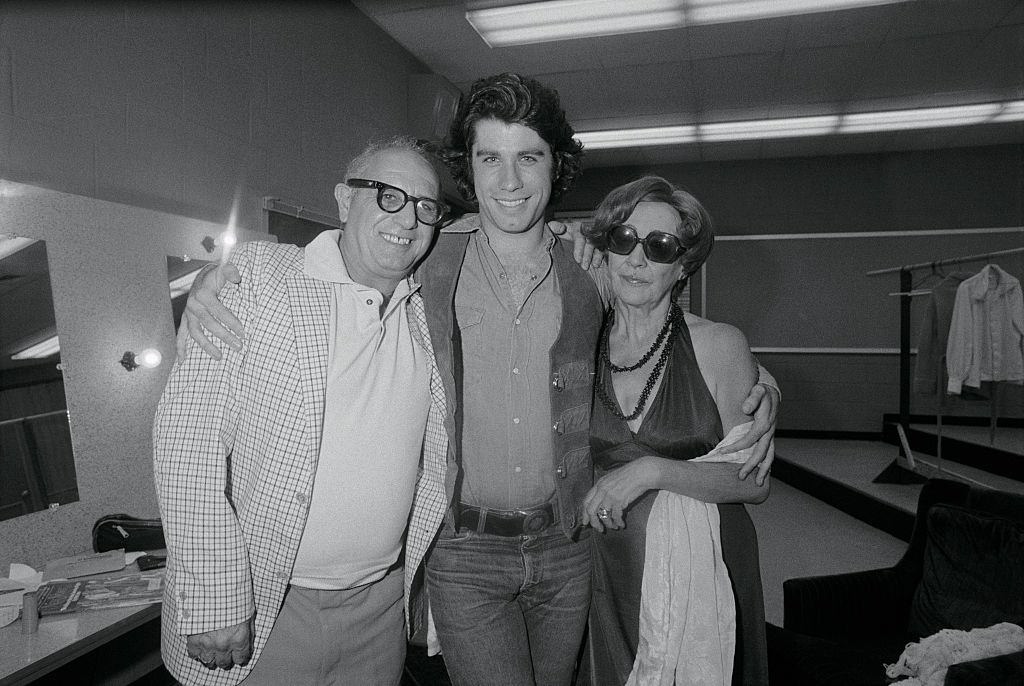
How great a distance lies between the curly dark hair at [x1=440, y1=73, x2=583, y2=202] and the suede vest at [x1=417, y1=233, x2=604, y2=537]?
8.1 inches

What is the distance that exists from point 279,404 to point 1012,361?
6.23 meters

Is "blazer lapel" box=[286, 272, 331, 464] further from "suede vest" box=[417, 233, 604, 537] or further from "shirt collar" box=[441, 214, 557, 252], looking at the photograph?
"shirt collar" box=[441, 214, 557, 252]

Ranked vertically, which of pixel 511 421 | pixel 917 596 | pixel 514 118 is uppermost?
pixel 514 118

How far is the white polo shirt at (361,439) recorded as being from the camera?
1.42m

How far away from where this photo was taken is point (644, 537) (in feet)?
5.34

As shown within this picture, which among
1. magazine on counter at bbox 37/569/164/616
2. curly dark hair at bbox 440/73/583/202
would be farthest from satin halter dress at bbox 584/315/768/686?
magazine on counter at bbox 37/569/164/616

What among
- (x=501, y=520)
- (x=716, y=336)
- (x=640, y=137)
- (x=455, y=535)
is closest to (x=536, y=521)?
(x=501, y=520)

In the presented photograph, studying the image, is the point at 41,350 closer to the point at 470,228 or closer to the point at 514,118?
the point at 470,228

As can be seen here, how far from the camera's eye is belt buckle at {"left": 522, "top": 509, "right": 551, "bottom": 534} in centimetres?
158

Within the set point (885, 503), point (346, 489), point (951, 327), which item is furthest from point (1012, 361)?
point (346, 489)

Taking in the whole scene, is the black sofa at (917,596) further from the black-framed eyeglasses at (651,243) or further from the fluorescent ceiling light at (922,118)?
the fluorescent ceiling light at (922,118)

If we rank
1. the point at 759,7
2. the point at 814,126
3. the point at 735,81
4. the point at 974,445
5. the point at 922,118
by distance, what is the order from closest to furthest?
the point at 759,7 < the point at 735,81 < the point at 974,445 < the point at 922,118 < the point at 814,126

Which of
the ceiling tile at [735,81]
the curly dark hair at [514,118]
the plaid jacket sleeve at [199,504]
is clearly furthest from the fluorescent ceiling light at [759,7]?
the plaid jacket sleeve at [199,504]

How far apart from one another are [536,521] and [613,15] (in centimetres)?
391
